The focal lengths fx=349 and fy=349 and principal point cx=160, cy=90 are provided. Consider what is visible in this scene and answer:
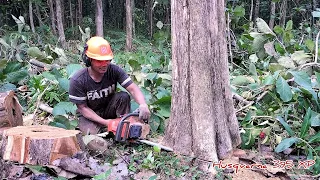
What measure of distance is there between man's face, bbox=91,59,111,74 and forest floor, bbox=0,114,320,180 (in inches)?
27.4

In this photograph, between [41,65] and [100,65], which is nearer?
[100,65]

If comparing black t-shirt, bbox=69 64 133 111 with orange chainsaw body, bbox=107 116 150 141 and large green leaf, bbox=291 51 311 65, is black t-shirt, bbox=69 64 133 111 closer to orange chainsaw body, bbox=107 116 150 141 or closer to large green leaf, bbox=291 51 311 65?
orange chainsaw body, bbox=107 116 150 141

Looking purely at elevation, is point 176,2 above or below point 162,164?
above

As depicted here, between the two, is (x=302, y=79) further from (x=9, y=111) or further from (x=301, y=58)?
(x=9, y=111)

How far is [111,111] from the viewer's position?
13.2 ft

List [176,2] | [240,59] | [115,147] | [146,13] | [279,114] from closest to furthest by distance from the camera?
[176,2] < [115,147] < [279,114] < [240,59] < [146,13]

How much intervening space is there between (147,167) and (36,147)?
0.96 m

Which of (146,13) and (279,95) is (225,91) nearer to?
(279,95)

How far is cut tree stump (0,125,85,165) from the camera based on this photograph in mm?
2918

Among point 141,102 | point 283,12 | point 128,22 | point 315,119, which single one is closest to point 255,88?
point 315,119

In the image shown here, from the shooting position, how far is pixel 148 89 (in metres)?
4.72

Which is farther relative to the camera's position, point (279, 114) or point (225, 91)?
point (279, 114)

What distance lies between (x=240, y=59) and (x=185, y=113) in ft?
13.3

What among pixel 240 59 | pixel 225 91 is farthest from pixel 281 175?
pixel 240 59
